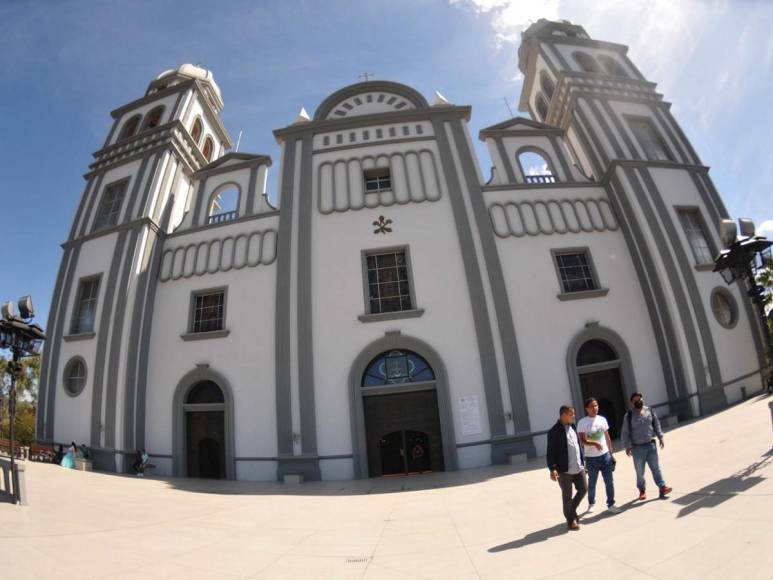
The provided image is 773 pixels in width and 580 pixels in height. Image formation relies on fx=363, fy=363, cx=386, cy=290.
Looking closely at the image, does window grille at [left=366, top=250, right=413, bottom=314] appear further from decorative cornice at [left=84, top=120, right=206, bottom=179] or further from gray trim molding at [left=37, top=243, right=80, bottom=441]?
gray trim molding at [left=37, top=243, right=80, bottom=441]

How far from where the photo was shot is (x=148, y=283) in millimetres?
14281

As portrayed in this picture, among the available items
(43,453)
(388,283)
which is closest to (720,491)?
(388,283)

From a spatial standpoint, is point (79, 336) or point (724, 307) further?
point (79, 336)

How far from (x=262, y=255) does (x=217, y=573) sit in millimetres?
11221

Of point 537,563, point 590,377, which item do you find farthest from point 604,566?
point 590,377

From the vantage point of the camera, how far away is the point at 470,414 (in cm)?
1155

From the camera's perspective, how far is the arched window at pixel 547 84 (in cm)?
1908

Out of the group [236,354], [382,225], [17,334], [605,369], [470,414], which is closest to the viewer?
[17,334]

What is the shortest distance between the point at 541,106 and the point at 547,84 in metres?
1.28

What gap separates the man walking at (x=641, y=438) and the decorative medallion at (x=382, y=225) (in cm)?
972

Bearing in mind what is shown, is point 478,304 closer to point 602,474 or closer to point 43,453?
point 602,474

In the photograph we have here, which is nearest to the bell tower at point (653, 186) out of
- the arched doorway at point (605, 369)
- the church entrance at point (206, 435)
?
the arched doorway at point (605, 369)

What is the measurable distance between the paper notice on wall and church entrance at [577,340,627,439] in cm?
378

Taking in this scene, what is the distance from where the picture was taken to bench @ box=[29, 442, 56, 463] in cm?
1284
